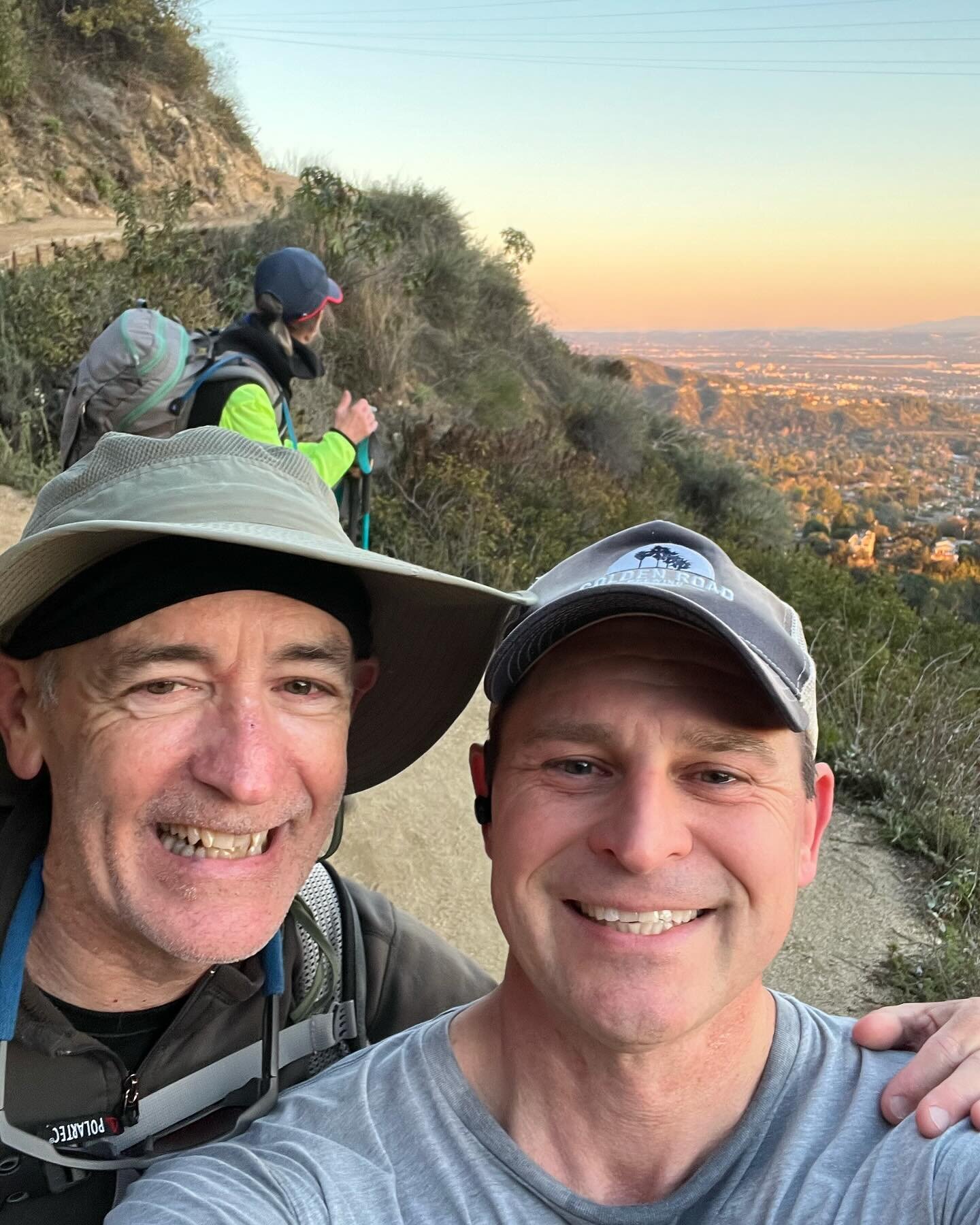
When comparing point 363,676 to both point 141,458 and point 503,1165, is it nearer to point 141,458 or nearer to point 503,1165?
point 141,458

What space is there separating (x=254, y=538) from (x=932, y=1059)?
1.11 metres

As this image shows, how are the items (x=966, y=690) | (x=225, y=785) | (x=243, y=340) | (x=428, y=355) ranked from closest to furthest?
(x=225, y=785)
(x=243, y=340)
(x=966, y=690)
(x=428, y=355)

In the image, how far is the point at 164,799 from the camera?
5.27 ft

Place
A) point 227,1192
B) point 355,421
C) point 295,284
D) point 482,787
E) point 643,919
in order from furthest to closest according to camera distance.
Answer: point 355,421, point 295,284, point 482,787, point 643,919, point 227,1192

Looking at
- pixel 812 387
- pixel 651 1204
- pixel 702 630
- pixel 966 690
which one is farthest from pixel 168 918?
pixel 812 387

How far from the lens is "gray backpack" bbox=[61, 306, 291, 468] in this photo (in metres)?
3.92

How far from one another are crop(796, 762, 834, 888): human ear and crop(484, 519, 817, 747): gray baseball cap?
7 cm

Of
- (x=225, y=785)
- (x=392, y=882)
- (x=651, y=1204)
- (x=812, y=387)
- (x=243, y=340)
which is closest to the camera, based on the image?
(x=651, y=1204)

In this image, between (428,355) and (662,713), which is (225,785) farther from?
(428,355)

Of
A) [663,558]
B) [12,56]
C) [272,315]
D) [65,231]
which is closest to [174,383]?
[272,315]

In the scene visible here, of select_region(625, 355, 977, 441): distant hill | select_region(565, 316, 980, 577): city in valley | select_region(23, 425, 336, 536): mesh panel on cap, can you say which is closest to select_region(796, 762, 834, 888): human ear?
select_region(23, 425, 336, 536): mesh panel on cap

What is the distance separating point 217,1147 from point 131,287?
10819mm

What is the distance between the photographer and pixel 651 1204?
1.40 meters

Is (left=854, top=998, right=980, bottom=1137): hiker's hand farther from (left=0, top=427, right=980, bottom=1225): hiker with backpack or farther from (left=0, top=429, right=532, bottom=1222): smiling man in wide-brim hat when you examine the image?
(left=0, top=429, right=532, bottom=1222): smiling man in wide-brim hat
